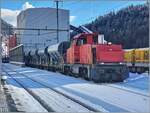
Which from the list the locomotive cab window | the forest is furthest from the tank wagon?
the forest

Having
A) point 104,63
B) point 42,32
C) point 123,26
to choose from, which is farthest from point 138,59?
point 42,32

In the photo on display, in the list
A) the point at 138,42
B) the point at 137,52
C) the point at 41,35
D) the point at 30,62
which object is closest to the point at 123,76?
the point at 138,42

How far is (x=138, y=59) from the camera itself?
37.3m

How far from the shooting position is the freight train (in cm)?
3462

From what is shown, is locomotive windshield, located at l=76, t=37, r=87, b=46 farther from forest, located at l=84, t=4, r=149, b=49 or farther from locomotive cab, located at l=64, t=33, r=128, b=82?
forest, located at l=84, t=4, r=149, b=49

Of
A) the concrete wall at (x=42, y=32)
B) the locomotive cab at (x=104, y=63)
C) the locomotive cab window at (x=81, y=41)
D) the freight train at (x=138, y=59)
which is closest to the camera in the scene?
the locomotive cab at (x=104, y=63)

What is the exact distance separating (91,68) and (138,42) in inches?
540

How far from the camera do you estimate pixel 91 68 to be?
861 inches

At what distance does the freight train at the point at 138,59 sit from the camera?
34625mm

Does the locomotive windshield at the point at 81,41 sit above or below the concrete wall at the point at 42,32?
below

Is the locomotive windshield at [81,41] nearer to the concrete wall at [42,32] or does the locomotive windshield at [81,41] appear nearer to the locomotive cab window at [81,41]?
the locomotive cab window at [81,41]

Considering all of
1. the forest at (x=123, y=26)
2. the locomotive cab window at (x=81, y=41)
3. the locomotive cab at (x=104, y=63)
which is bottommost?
the locomotive cab at (x=104, y=63)

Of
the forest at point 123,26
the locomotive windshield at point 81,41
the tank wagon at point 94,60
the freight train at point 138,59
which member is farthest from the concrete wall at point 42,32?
the locomotive windshield at point 81,41

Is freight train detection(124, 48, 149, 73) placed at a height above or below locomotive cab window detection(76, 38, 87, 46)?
below
